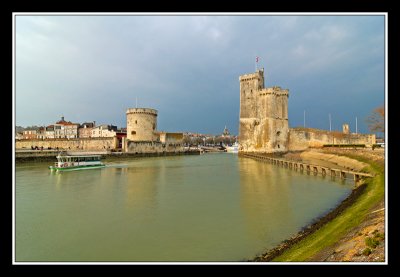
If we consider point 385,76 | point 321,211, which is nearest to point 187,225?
point 321,211

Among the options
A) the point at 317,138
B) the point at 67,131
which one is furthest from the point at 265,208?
the point at 67,131

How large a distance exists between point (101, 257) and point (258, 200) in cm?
762

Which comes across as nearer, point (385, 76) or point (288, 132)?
point (385, 76)

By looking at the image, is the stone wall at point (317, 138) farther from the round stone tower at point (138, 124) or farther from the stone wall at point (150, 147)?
the round stone tower at point (138, 124)

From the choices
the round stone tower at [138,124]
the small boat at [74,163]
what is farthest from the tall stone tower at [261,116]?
the small boat at [74,163]

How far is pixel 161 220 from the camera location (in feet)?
31.0

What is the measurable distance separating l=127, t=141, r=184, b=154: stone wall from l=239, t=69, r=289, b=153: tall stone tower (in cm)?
1398

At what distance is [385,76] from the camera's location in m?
4.58

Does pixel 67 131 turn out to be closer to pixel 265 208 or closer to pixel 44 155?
pixel 44 155

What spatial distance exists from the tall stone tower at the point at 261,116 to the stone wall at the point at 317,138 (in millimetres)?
1336

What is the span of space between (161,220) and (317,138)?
4377 cm

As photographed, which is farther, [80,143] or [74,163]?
[80,143]

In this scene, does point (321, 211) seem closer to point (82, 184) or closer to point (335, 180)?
point (335, 180)

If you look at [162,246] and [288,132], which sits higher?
[288,132]
